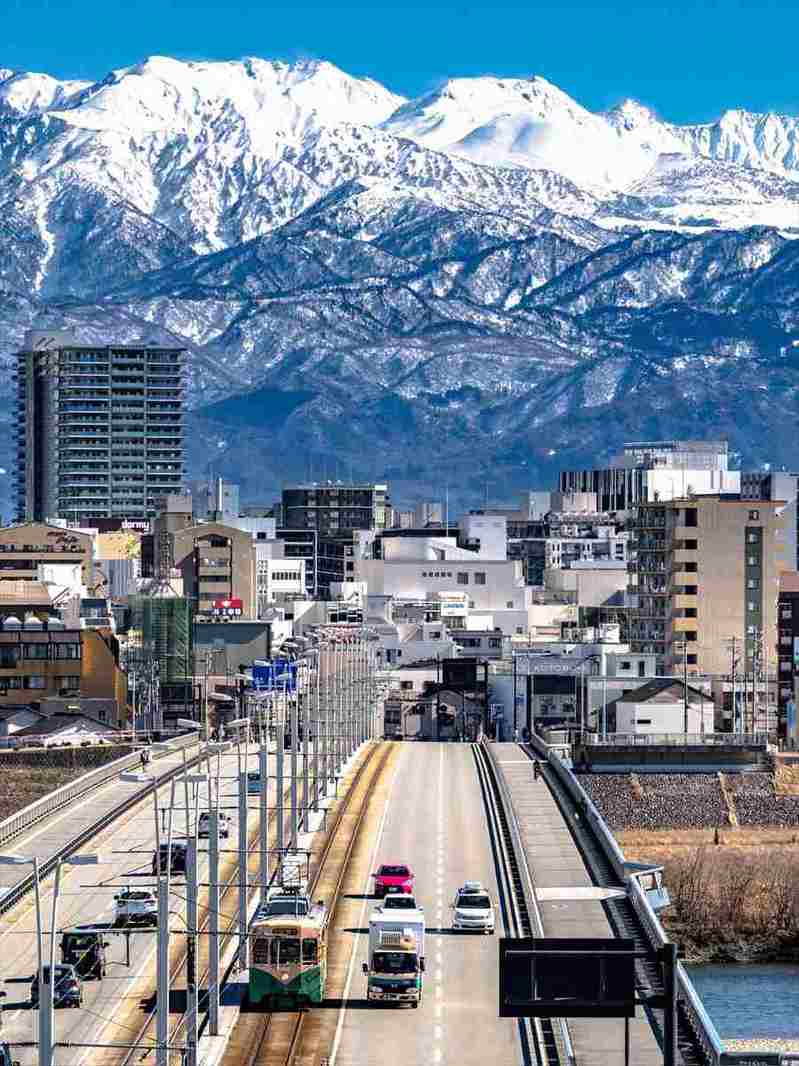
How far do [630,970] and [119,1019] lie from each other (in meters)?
13.1

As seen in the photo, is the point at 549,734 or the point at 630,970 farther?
the point at 549,734

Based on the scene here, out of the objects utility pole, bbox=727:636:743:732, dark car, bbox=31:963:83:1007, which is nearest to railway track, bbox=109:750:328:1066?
dark car, bbox=31:963:83:1007

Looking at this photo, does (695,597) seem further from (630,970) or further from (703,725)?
(630,970)

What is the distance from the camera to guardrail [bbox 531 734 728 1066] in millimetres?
48000

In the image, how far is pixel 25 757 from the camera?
116625 mm

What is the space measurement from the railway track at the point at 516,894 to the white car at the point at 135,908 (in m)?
7.81

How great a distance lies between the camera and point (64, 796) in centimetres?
9831

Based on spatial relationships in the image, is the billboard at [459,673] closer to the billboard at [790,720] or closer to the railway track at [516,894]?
the billboard at [790,720]

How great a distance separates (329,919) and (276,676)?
45103 mm

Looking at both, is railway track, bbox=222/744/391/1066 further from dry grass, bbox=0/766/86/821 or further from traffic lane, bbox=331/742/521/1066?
dry grass, bbox=0/766/86/821

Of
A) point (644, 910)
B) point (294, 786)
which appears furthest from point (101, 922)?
point (294, 786)

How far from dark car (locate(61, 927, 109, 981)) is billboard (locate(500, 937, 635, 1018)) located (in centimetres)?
1532

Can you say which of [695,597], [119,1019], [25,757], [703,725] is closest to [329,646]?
[25,757]

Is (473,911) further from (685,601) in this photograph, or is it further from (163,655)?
(685,601)
